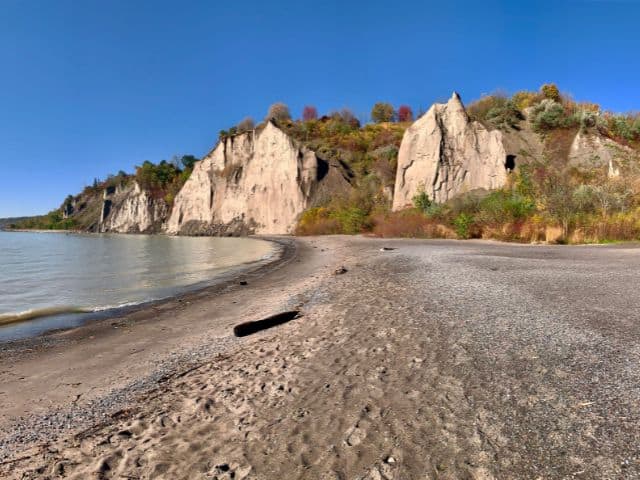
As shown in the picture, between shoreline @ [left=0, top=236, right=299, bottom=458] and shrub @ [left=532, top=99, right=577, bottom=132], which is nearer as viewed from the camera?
shoreline @ [left=0, top=236, right=299, bottom=458]

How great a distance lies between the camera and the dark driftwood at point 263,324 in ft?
21.4

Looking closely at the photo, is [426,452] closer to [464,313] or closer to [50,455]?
[50,455]

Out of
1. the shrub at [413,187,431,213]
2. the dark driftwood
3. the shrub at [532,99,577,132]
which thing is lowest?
the dark driftwood

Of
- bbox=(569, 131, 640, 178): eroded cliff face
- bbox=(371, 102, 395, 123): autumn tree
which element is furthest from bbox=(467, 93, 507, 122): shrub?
bbox=(371, 102, 395, 123): autumn tree

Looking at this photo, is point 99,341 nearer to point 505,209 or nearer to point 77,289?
point 77,289

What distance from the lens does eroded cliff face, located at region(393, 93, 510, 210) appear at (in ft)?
112

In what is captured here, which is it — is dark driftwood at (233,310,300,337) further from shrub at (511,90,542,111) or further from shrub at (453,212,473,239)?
shrub at (511,90,542,111)

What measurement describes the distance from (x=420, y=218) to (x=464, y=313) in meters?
21.7

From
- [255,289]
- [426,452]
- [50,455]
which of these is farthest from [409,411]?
[255,289]

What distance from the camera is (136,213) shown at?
8600 centimetres

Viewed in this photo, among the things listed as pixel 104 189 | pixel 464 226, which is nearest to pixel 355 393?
pixel 464 226

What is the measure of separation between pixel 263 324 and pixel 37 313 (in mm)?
6500

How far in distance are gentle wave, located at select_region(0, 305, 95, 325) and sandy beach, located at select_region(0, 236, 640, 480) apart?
7.19 ft

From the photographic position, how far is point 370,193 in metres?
43.1
